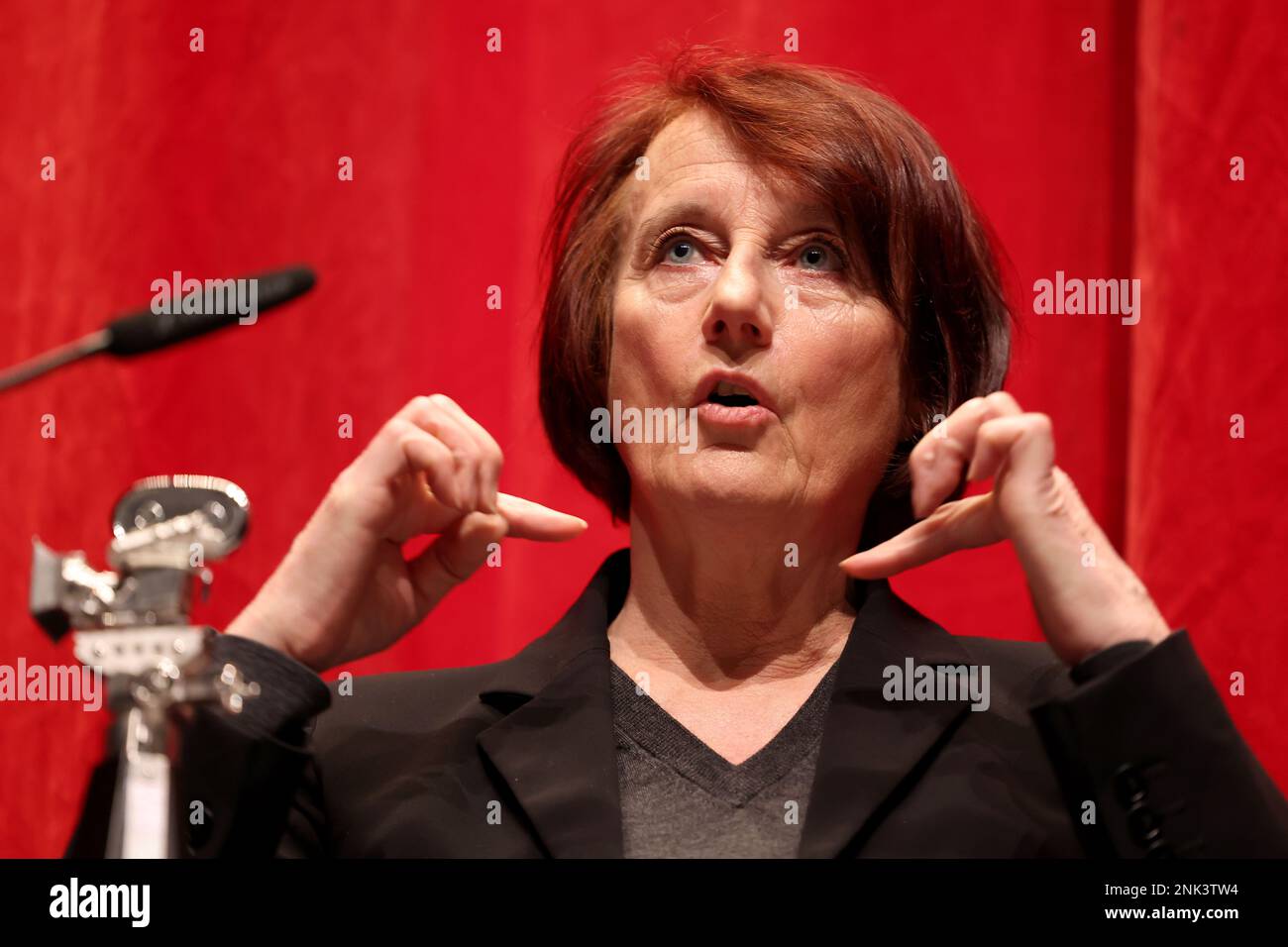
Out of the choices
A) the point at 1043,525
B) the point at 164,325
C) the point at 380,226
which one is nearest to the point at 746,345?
the point at 1043,525

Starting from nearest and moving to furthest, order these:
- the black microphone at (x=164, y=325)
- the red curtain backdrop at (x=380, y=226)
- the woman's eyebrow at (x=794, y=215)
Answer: the black microphone at (x=164, y=325), the woman's eyebrow at (x=794, y=215), the red curtain backdrop at (x=380, y=226)

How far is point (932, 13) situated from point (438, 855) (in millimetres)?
1175

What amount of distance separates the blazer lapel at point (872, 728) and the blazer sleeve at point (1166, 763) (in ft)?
0.52

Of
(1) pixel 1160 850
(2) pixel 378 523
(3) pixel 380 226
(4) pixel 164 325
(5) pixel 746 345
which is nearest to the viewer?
(4) pixel 164 325

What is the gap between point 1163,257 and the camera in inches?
64.4

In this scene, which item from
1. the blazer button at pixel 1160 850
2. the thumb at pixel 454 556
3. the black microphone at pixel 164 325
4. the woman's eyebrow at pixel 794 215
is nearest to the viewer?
the black microphone at pixel 164 325

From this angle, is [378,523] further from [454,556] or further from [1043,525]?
[1043,525]

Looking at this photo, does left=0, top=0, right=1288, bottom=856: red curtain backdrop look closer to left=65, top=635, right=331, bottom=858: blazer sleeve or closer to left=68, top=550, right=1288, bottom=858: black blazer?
left=68, top=550, right=1288, bottom=858: black blazer

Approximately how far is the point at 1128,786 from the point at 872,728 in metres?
0.22

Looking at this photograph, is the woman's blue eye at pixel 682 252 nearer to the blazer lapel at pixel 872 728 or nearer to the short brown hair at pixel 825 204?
the short brown hair at pixel 825 204

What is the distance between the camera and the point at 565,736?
124 centimetres

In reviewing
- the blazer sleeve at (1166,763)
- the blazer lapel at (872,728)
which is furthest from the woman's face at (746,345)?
the blazer sleeve at (1166,763)

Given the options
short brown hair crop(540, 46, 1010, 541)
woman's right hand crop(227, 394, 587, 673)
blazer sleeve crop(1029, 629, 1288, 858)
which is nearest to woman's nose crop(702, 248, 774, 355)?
short brown hair crop(540, 46, 1010, 541)

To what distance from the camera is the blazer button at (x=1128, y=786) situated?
107 cm
